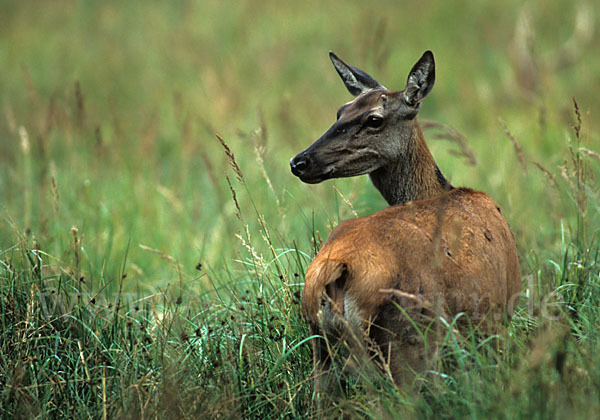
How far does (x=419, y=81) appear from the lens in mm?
3668

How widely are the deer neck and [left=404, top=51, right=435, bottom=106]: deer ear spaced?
0.53ft

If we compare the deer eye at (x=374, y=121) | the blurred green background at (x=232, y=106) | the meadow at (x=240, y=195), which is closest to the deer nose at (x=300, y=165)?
the meadow at (x=240, y=195)

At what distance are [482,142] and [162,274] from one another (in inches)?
171

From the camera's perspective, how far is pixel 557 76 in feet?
31.1

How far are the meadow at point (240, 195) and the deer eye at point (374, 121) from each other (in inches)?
16.6

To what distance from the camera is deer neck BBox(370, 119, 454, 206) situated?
3.66m

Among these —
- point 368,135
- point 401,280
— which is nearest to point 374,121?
point 368,135

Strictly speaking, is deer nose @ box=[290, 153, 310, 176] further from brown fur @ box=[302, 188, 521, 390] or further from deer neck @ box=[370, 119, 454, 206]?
brown fur @ box=[302, 188, 521, 390]

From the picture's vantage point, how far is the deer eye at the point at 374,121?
11.7 ft

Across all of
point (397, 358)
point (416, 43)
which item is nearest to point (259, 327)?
point (397, 358)

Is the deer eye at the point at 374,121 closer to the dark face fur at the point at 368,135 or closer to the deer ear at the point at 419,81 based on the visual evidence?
the dark face fur at the point at 368,135

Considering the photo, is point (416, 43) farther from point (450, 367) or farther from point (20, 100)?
point (450, 367)

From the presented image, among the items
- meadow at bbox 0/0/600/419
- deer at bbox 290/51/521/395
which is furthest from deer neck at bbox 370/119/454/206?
deer at bbox 290/51/521/395

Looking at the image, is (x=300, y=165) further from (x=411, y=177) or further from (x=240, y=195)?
(x=240, y=195)
